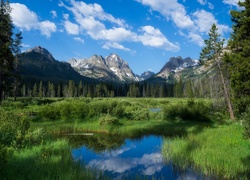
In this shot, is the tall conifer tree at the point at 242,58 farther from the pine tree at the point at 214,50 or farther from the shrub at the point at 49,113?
the shrub at the point at 49,113

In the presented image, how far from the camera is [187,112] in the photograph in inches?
1427

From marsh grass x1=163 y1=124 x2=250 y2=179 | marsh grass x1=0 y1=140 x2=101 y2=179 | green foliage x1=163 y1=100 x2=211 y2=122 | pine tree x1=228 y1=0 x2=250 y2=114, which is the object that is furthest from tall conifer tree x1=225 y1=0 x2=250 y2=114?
marsh grass x1=0 y1=140 x2=101 y2=179

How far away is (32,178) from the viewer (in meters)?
9.65

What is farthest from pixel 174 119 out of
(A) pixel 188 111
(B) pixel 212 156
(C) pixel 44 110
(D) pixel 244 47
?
(B) pixel 212 156

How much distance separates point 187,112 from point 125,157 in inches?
816

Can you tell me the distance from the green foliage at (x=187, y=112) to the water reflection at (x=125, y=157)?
37.7 feet

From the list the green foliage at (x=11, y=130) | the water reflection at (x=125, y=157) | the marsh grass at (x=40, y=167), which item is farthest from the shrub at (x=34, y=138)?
the water reflection at (x=125, y=157)

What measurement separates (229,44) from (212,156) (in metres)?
22.6

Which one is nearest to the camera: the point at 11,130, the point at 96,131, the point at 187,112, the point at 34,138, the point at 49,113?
the point at 11,130

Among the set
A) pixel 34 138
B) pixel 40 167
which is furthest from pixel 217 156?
pixel 34 138

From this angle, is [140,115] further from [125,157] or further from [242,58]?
[125,157]

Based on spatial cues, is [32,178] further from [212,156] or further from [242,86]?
[242,86]

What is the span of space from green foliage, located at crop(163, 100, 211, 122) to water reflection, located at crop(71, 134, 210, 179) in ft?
37.7

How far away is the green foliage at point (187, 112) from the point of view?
117 ft
